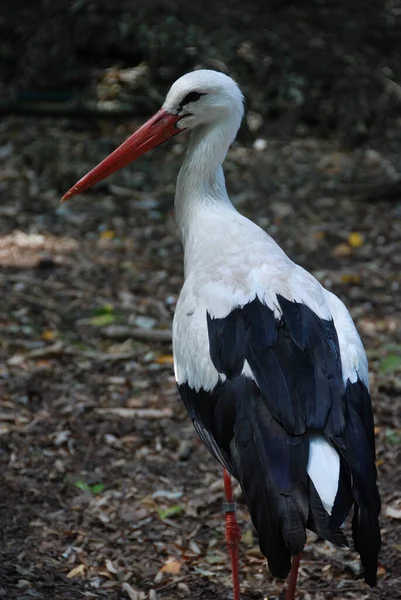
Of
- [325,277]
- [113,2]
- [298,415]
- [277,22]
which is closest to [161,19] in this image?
[113,2]

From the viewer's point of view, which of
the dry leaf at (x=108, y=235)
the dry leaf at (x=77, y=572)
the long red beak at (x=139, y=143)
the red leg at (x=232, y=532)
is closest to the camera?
the red leg at (x=232, y=532)

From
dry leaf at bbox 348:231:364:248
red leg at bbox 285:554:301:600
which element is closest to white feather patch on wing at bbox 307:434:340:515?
red leg at bbox 285:554:301:600

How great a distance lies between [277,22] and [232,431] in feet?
24.2

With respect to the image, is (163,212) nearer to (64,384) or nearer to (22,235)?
(22,235)

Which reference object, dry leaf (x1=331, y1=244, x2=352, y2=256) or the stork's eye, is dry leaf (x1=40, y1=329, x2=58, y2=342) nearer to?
the stork's eye

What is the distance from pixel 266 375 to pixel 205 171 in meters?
1.34

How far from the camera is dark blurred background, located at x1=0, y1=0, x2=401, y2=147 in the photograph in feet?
30.5

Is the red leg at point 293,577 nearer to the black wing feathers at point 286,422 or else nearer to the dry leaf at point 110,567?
the black wing feathers at point 286,422

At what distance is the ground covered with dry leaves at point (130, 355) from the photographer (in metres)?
3.97

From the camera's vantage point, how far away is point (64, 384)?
5.29m

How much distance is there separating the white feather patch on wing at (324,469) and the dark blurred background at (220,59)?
649 centimetres

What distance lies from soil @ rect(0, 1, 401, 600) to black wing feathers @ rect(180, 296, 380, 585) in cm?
94

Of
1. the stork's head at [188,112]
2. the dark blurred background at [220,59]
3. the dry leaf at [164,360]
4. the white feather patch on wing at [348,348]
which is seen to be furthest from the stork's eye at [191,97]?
the dark blurred background at [220,59]

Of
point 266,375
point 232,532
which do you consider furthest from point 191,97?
point 232,532
